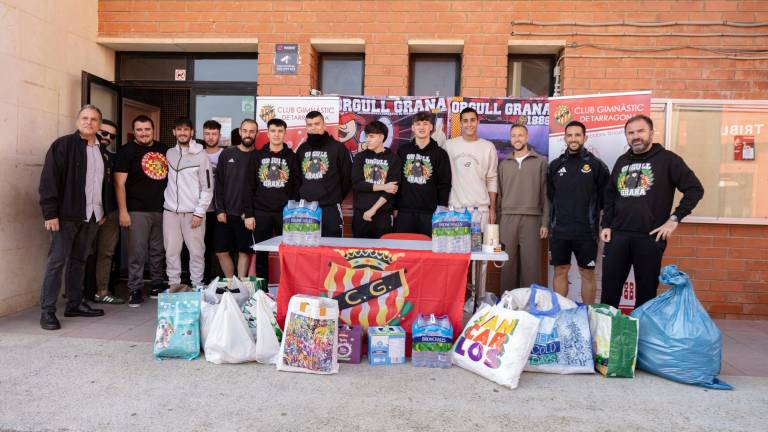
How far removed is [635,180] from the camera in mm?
4223

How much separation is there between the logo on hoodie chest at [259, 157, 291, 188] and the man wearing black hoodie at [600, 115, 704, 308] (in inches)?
116

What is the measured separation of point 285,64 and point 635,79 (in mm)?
3760

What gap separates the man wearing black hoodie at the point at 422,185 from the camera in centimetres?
496

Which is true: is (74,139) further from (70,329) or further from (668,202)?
(668,202)

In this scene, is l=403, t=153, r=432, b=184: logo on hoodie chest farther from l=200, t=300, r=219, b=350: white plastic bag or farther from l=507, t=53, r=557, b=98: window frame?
l=200, t=300, r=219, b=350: white plastic bag

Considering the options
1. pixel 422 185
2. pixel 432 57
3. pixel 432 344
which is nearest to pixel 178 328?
pixel 432 344

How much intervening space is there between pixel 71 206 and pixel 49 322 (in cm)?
99

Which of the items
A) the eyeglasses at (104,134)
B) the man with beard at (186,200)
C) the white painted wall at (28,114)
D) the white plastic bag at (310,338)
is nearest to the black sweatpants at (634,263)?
the white plastic bag at (310,338)

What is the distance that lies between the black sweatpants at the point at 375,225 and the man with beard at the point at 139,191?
6.98 ft

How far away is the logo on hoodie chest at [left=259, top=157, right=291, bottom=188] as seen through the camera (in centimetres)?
511

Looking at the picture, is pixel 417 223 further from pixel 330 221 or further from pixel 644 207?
pixel 644 207

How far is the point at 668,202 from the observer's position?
4.15 m

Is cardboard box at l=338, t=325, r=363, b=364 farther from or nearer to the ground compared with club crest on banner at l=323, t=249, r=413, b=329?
nearer to the ground

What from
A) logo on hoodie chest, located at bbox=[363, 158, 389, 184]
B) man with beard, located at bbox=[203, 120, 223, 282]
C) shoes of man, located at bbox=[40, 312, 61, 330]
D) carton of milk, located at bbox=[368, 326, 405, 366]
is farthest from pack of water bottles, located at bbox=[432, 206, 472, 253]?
shoes of man, located at bbox=[40, 312, 61, 330]
